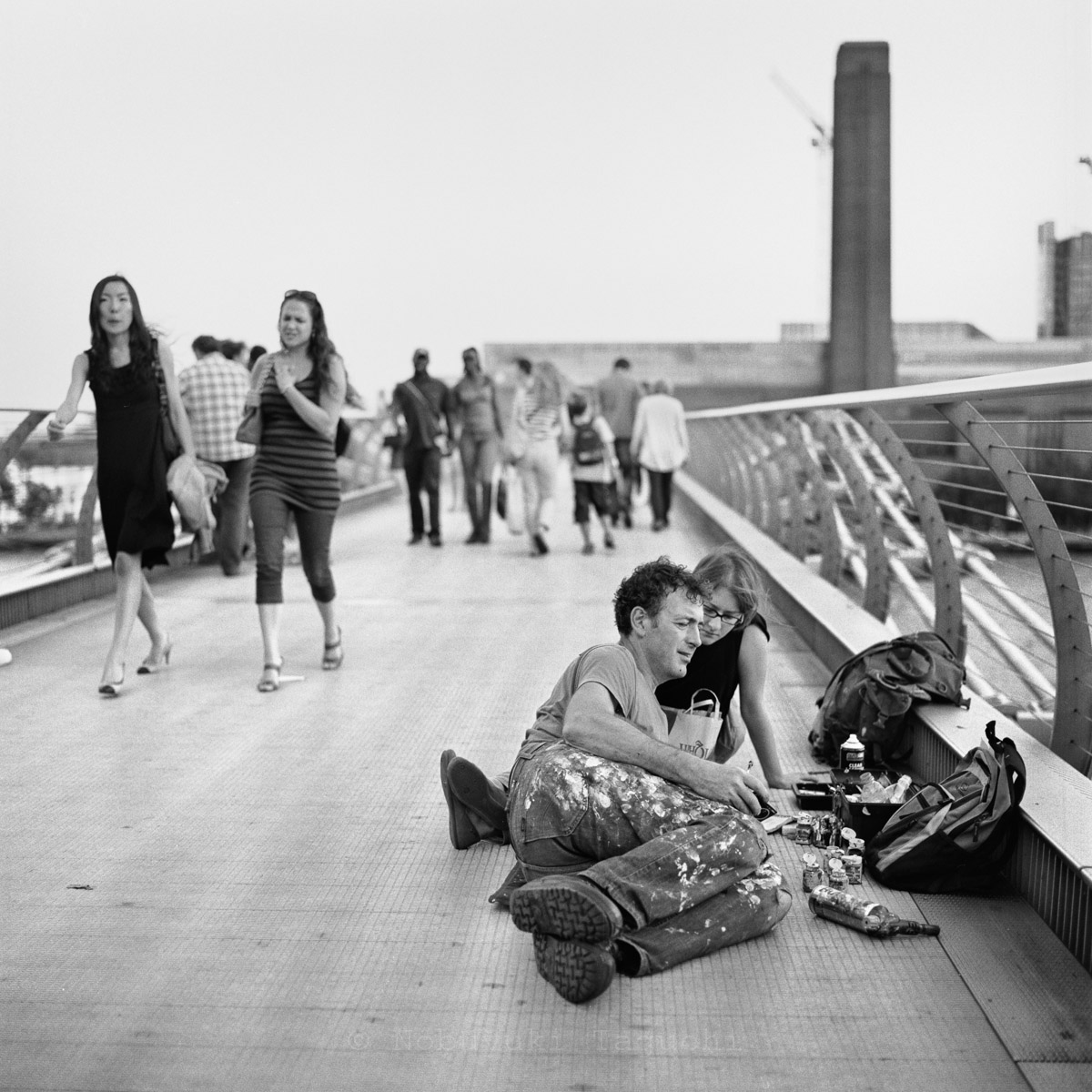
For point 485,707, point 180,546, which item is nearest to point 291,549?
point 180,546

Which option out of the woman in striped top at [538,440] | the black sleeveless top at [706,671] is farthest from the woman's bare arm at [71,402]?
the woman in striped top at [538,440]

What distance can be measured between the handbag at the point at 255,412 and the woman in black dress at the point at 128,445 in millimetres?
275

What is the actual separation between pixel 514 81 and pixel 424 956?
40.5 meters

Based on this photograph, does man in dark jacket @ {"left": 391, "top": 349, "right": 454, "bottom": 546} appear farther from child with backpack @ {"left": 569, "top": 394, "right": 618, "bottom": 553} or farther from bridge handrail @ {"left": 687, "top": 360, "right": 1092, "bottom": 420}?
bridge handrail @ {"left": 687, "top": 360, "right": 1092, "bottom": 420}

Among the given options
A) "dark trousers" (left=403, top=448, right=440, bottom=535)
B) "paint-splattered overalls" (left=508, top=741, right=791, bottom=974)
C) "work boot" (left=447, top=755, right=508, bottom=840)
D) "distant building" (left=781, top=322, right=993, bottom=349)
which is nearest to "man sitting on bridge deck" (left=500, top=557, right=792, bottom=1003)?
"paint-splattered overalls" (left=508, top=741, right=791, bottom=974)

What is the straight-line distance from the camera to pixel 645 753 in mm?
3684

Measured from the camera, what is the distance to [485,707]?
644cm

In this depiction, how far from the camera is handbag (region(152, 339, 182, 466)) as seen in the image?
6.68 meters

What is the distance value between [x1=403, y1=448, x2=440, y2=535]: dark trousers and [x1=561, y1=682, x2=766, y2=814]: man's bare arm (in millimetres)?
9764

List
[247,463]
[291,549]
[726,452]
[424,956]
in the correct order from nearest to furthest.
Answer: [424,956] < [247,463] < [291,549] < [726,452]

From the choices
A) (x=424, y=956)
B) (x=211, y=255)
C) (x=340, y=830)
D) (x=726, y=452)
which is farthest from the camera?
(x=211, y=255)

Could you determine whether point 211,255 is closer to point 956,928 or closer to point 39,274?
point 39,274

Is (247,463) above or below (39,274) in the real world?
below

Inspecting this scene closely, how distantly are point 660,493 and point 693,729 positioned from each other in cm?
1083
